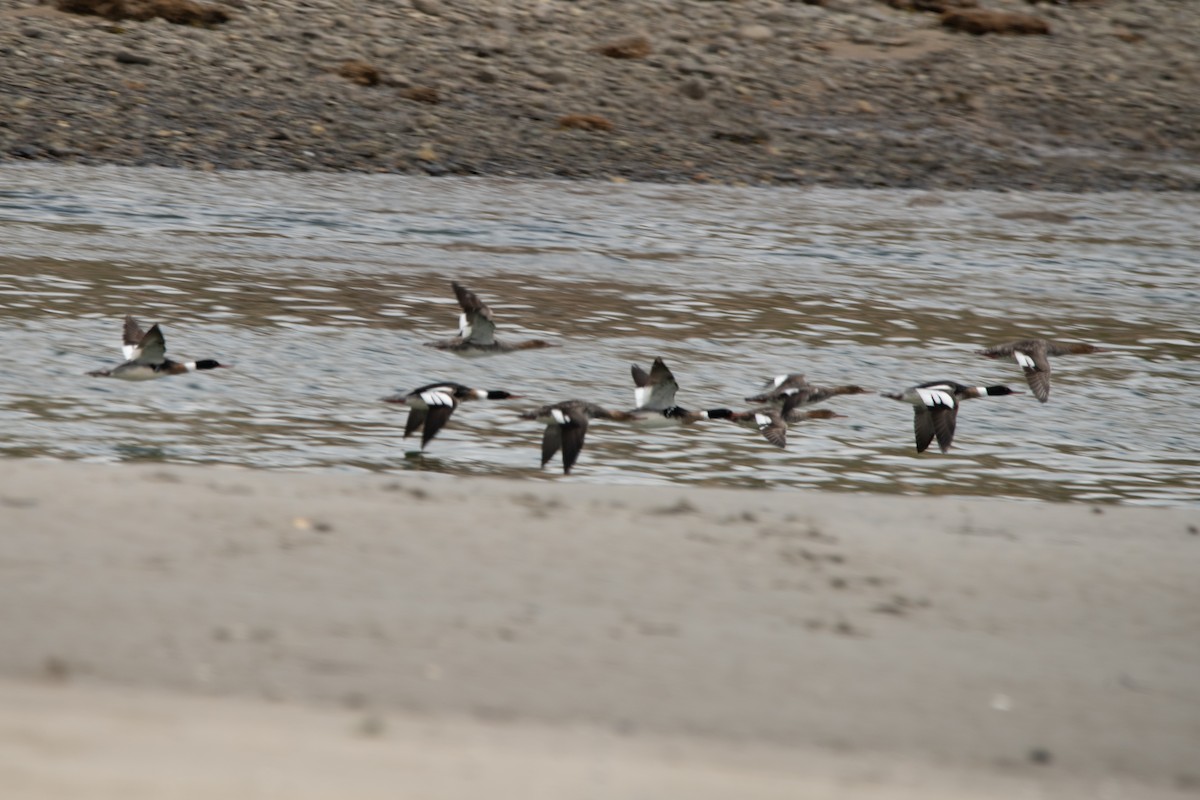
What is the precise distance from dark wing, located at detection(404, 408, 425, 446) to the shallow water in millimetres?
155

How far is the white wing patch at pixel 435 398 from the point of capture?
27.9 ft

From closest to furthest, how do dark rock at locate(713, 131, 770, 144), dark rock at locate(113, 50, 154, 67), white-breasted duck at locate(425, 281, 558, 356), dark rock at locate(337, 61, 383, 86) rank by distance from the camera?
white-breasted duck at locate(425, 281, 558, 356), dark rock at locate(113, 50, 154, 67), dark rock at locate(337, 61, 383, 86), dark rock at locate(713, 131, 770, 144)

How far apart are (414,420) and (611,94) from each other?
11.5 meters

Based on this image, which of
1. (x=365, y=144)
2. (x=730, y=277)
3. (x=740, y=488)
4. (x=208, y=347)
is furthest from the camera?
(x=365, y=144)

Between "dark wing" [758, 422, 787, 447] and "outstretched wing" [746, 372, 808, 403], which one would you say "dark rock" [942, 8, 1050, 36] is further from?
"dark wing" [758, 422, 787, 447]

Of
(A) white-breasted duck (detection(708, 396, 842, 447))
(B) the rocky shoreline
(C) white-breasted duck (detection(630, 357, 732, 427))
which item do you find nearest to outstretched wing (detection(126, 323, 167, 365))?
(C) white-breasted duck (detection(630, 357, 732, 427))

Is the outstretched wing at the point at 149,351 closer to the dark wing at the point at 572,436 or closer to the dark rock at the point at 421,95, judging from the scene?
the dark wing at the point at 572,436

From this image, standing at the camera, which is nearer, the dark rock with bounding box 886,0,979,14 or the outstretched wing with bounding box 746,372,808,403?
the outstretched wing with bounding box 746,372,808,403

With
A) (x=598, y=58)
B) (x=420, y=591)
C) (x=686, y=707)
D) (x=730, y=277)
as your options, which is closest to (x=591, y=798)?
(x=686, y=707)

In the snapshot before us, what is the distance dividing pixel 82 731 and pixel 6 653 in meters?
0.67

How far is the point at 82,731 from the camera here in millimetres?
4309

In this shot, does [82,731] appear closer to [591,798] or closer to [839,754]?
[591,798]

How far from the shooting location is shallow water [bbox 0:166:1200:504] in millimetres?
8672

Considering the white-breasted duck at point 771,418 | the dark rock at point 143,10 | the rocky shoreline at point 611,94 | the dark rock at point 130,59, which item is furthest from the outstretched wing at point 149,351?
the dark rock at point 143,10
